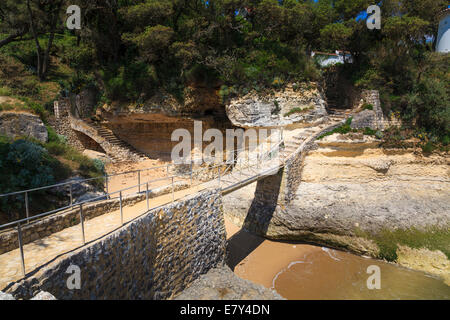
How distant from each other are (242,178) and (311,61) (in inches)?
348

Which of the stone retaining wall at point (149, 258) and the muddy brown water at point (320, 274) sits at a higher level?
the stone retaining wall at point (149, 258)

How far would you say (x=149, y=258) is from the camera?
6543 mm

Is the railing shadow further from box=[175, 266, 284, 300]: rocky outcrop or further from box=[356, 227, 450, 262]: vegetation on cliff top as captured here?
box=[356, 227, 450, 262]: vegetation on cliff top

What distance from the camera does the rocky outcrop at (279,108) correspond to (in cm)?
1326

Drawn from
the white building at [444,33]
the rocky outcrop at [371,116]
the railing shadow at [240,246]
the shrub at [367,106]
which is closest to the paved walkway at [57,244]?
the railing shadow at [240,246]

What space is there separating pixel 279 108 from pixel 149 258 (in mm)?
9863

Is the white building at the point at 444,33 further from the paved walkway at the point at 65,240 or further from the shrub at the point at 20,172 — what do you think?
the shrub at the point at 20,172

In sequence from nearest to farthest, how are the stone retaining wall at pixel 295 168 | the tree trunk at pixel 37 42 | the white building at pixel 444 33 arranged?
the stone retaining wall at pixel 295 168 < the tree trunk at pixel 37 42 < the white building at pixel 444 33

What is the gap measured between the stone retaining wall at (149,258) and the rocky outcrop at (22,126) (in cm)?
812

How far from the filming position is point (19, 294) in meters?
4.02

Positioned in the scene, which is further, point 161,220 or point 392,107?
point 392,107

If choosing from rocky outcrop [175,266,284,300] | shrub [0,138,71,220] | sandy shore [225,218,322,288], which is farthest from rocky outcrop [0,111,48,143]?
sandy shore [225,218,322,288]

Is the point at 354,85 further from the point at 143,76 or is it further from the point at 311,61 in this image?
the point at 143,76

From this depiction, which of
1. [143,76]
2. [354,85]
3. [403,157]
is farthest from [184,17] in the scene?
[403,157]
